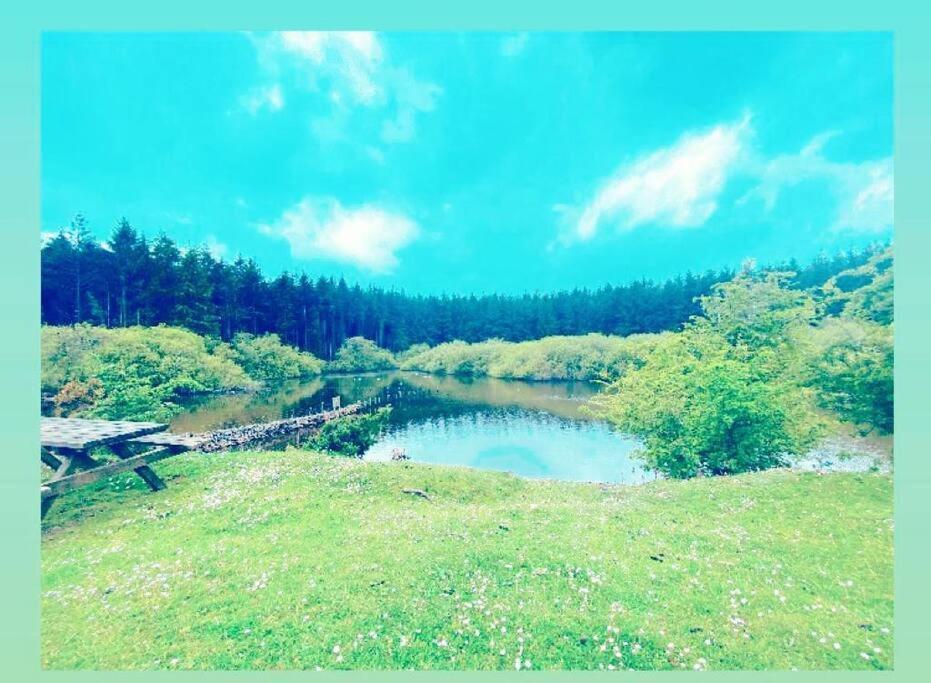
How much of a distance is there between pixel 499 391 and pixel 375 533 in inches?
550

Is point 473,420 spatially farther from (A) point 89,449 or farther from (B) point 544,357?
Answer: (A) point 89,449

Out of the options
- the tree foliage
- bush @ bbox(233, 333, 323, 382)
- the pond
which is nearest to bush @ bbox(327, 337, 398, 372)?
the pond

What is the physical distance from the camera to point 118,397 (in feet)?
29.2

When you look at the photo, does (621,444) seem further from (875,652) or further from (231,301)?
(231,301)

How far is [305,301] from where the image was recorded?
1160 centimetres

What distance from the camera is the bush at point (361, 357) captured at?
13883mm

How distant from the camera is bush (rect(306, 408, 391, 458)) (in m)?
14.8


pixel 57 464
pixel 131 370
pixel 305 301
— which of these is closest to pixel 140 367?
pixel 131 370

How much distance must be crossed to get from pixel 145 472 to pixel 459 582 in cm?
682

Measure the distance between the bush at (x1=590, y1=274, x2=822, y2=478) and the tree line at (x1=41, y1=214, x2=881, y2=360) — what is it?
34.0 inches

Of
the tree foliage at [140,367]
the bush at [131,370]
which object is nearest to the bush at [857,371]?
the tree foliage at [140,367]

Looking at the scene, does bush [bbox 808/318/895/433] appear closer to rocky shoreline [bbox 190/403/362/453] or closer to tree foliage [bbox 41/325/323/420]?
tree foliage [bbox 41/325/323/420]

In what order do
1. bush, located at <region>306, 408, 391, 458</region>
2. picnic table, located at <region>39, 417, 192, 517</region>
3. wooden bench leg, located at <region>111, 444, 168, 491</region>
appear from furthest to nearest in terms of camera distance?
bush, located at <region>306, 408, 391, 458</region>
wooden bench leg, located at <region>111, 444, 168, 491</region>
picnic table, located at <region>39, 417, 192, 517</region>

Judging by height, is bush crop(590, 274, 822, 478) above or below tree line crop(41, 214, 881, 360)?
below
